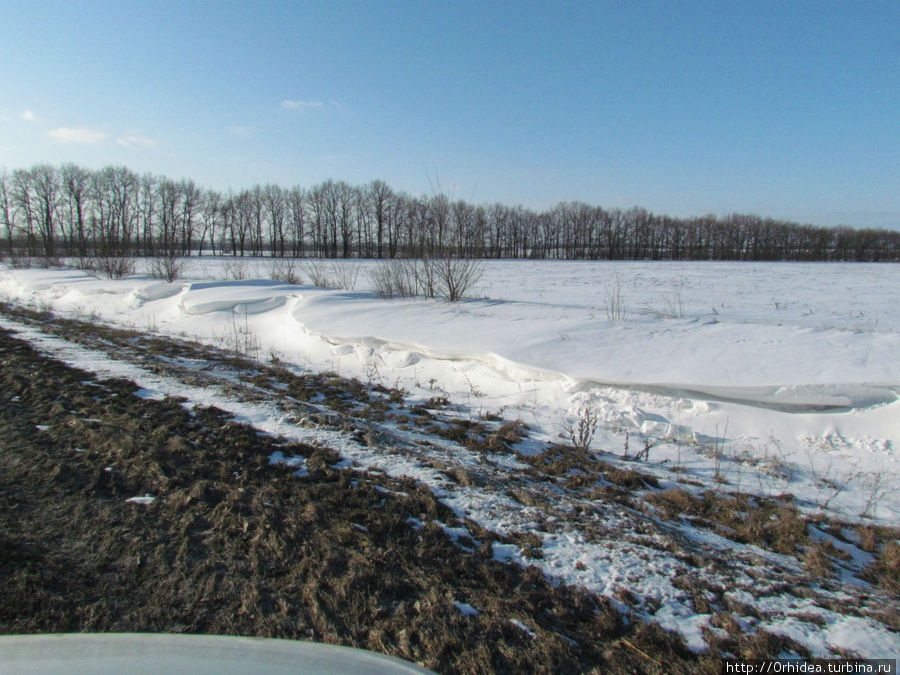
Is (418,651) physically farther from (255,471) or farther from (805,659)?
(255,471)

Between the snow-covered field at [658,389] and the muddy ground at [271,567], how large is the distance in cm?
38

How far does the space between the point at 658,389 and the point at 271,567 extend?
5524 millimetres

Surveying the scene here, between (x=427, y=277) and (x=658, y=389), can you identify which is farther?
(x=427, y=277)

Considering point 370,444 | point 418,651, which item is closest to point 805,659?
point 418,651

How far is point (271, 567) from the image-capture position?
2721mm

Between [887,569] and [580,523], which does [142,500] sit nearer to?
[580,523]

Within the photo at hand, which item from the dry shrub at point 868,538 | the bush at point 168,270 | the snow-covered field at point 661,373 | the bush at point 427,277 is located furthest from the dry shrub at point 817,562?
the bush at point 168,270

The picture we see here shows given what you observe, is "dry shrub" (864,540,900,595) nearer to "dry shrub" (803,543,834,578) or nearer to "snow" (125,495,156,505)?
"dry shrub" (803,543,834,578)

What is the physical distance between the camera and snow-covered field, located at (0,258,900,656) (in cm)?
306

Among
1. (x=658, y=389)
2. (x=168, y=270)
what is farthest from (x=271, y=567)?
(x=168, y=270)

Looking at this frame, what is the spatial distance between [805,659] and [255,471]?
3.96 metres

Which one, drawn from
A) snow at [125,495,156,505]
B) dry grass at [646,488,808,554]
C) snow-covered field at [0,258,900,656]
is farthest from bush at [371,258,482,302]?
snow at [125,495,156,505]

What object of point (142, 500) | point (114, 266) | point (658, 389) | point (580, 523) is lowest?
point (580, 523)

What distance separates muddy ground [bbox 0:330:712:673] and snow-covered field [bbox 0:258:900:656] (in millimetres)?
383
